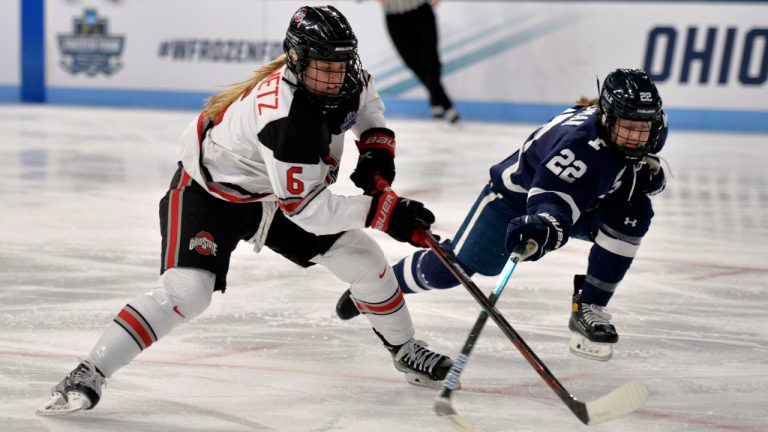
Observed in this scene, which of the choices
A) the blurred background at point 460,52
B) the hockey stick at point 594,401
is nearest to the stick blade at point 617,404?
the hockey stick at point 594,401

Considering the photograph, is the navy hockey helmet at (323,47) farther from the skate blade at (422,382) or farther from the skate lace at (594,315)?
the skate lace at (594,315)

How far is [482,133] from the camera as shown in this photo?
27.8ft

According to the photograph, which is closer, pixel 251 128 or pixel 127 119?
pixel 251 128

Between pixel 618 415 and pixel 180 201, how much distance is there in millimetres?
978

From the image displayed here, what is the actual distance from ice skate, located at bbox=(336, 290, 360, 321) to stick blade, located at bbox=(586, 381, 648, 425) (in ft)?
2.85

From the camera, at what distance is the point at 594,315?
2625mm

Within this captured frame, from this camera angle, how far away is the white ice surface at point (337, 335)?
6.81 feet

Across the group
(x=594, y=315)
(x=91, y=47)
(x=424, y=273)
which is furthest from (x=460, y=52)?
(x=594, y=315)

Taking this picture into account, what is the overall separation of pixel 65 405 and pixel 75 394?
3cm

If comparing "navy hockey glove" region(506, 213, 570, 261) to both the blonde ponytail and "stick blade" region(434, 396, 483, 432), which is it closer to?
"stick blade" region(434, 396, 483, 432)

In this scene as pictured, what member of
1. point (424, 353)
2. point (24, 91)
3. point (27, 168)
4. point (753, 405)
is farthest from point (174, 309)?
point (24, 91)

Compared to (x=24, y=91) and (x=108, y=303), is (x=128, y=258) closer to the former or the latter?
A: (x=108, y=303)

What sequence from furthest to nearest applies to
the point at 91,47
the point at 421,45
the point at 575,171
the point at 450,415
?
the point at 91,47, the point at 421,45, the point at 575,171, the point at 450,415

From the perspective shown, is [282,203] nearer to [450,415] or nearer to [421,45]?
[450,415]
